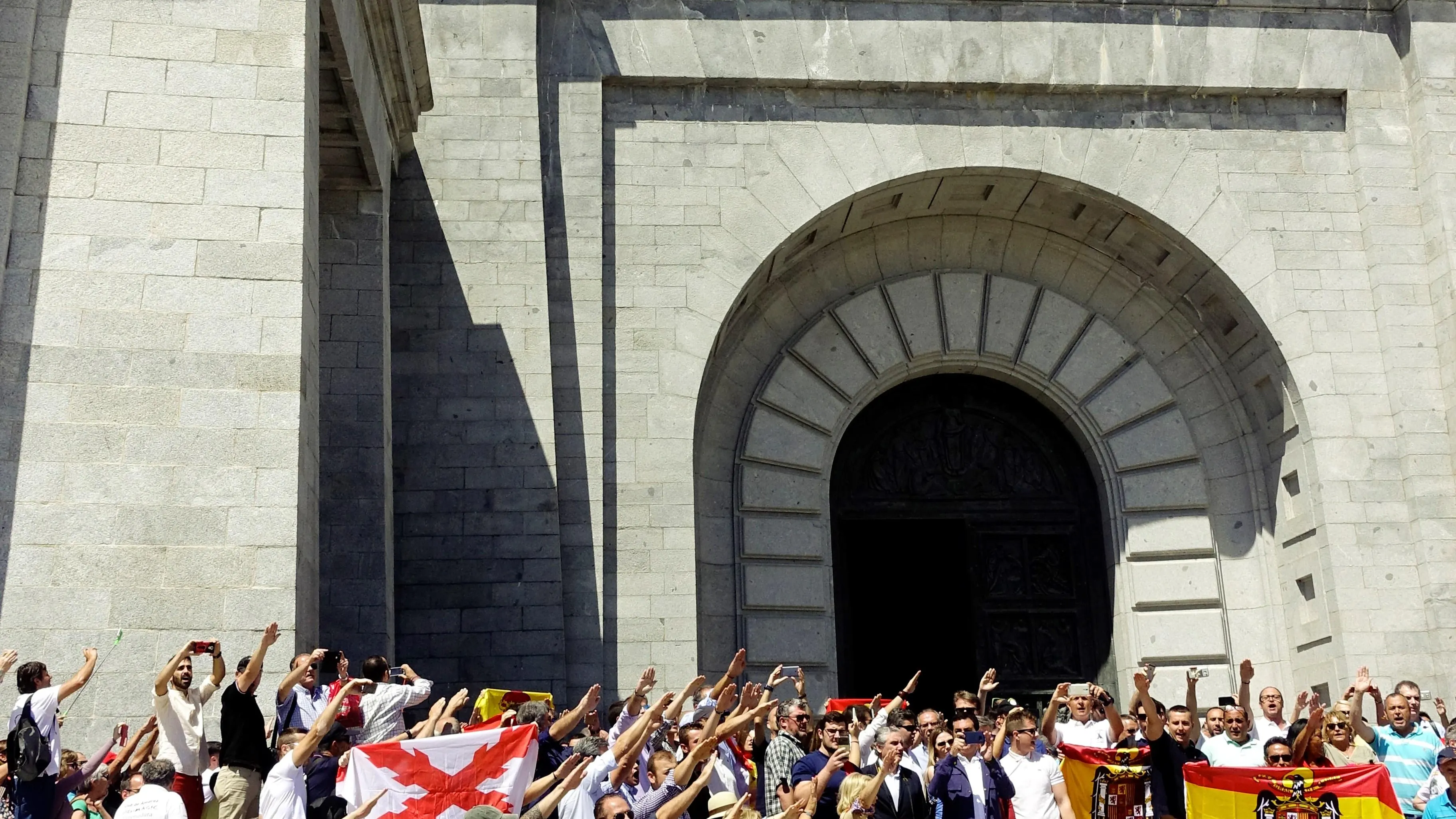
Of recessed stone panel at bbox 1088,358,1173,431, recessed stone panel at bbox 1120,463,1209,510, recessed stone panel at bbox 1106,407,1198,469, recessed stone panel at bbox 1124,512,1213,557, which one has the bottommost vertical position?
recessed stone panel at bbox 1124,512,1213,557

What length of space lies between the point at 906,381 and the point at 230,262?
10236 mm

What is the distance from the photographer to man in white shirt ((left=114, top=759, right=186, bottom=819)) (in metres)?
8.48

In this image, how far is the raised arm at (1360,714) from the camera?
12.2 metres

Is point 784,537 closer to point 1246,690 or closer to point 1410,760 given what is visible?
point 1246,690

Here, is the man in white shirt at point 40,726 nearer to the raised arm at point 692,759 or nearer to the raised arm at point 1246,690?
the raised arm at point 692,759

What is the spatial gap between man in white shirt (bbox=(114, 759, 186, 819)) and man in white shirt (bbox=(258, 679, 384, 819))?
466 millimetres

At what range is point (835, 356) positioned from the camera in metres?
19.5

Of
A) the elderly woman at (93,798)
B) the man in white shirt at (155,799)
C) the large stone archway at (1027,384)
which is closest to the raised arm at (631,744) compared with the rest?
the man in white shirt at (155,799)

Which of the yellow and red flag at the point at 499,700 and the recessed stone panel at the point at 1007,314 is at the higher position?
the recessed stone panel at the point at 1007,314

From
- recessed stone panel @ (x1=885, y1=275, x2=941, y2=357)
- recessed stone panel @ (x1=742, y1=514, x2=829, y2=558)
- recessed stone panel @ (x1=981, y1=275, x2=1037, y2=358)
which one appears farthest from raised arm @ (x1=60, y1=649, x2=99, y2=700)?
recessed stone panel @ (x1=981, y1=275, x2=1037, y2=358)

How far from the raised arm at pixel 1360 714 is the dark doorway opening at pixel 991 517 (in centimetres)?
721

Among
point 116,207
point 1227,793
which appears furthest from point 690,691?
point 116,207

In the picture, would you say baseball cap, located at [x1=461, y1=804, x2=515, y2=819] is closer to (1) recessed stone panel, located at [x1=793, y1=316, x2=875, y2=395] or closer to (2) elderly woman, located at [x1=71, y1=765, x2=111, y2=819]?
(2) elderly woman, located at [x1=71, y1=765, x2=111, y2=819]

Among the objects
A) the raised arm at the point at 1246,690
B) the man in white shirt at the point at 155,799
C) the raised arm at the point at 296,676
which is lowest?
the man in white shirt at the point at 155,799
